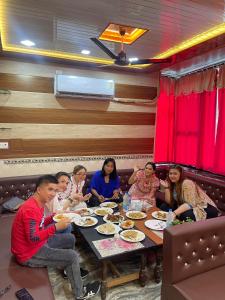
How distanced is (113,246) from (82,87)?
2694 millimetres

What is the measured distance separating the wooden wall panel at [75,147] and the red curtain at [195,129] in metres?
0.61

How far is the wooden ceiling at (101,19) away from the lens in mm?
2066

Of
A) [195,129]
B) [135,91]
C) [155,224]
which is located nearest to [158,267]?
[155,224]

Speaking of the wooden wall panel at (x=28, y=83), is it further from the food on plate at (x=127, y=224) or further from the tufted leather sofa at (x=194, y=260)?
the tufted leather sofa at (x=194, y=260)

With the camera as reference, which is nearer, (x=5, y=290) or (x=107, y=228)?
(x=5, y=290)

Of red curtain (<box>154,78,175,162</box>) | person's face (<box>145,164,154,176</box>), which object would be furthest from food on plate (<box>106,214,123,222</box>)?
red curtain (<box>154,78,175,162</box>)

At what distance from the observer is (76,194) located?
3.18 metres

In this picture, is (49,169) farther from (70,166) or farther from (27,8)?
(27,8)

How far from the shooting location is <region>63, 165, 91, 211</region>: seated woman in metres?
3.03

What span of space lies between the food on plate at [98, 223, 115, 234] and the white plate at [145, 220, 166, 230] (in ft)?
1.27

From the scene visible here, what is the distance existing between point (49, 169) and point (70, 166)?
1.22 ft

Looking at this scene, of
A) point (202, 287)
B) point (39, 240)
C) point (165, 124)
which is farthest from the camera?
point (165, 124)

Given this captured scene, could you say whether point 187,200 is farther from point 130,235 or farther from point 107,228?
point 107,228

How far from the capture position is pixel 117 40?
9.61ft
